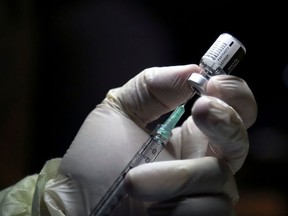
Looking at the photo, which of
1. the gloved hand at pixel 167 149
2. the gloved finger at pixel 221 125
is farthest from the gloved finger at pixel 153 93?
the gloved finger at pixel 221 125

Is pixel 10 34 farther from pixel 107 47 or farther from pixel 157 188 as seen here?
pixel 157 188

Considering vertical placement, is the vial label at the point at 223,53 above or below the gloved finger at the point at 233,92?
above

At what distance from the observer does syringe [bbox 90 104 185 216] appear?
81cm

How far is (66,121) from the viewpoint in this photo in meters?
1.33

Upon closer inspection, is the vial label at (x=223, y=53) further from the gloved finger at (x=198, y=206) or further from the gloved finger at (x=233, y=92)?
the gloved finger at (x=198, y=206)

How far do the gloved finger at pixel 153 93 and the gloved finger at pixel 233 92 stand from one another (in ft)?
0.23

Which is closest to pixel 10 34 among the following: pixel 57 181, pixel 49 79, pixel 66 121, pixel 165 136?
pixel 49 79

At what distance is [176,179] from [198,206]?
2.5 inches

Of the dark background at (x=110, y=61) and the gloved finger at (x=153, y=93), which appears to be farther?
the dark background at (x=110, y=61)

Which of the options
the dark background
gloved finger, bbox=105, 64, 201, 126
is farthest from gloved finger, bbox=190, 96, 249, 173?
the dark background

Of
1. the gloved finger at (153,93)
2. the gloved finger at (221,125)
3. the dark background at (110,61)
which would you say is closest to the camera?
the gloved finger at (221,125)

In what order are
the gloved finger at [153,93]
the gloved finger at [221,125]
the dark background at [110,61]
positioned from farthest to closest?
1. the dark background at [110,61]
2. the gloved finger at [153,93]
3. the gloved finger at [221,125]

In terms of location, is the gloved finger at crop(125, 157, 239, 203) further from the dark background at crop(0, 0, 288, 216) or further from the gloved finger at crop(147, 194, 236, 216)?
the dark background at crop(0, 0, 288, 216)

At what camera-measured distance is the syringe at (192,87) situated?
81cm
